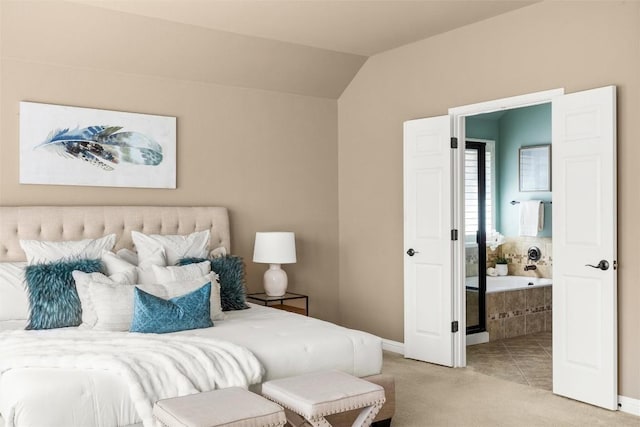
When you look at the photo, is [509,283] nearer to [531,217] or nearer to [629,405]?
[531,217]

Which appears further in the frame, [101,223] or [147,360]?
[101,223]

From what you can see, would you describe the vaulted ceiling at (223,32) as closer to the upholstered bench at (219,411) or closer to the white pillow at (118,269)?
the white pillow at (118,269)

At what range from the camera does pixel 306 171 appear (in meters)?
6.45

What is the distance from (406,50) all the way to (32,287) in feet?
12.0

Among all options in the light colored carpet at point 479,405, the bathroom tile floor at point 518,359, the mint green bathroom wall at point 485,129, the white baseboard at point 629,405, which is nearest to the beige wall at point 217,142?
the bathroom tile floor at point 518,359

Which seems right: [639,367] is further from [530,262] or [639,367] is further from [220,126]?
[220,126]

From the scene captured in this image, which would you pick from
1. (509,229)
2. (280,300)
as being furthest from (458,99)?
(509,229)

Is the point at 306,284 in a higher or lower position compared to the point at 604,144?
lower

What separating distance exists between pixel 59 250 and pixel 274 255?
5.90 ft

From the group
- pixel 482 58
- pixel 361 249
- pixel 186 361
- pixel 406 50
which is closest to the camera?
pixel 186 361

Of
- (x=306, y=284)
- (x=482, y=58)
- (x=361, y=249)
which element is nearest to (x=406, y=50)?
(x=482, y=58)

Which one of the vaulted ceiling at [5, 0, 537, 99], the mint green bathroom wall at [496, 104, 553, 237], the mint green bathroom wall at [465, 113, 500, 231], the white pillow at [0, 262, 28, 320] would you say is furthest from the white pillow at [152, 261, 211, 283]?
the mint green bathroom wall at [496, 104, 553, 237]

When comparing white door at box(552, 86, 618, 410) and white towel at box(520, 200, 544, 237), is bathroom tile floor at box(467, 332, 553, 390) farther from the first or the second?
white towel at box(520, 200, 544, 237)

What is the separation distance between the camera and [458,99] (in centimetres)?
538
